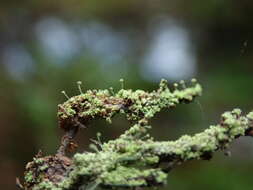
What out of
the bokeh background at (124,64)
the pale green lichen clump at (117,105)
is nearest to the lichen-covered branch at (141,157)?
the pale green lichen clump at (117,105)

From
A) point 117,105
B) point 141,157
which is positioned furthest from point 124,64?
point 141,157

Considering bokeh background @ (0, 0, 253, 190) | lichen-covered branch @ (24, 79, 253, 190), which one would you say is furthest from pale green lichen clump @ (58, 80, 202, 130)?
bokeh background @ (0, 0, 253, 190)

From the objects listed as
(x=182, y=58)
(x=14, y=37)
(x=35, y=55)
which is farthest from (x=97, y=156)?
(x=182, y=58)

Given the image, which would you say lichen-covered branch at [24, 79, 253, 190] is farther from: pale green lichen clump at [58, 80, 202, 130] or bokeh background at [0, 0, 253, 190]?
bokeh background at [0, 0, 253, 190]

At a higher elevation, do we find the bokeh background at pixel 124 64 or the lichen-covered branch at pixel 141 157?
the bokeh background at pixel 124 64

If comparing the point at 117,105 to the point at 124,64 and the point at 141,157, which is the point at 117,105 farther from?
the point at 124,64

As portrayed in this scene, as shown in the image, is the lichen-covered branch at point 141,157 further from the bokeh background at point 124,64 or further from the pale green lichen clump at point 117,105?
the bokeh background at point 124,64

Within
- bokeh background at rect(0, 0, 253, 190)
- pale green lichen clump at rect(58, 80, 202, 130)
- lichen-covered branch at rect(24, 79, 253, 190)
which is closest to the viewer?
lichen-covered branch at rect(24, 79, 253, 190)

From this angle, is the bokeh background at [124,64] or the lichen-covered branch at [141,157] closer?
the lichen-covered branch at [141,157]
